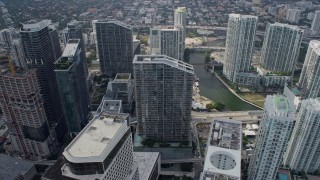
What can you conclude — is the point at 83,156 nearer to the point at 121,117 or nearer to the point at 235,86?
the point at 121,117

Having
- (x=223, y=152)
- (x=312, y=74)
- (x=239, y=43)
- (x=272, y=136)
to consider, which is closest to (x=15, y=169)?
(x=223, y=152)

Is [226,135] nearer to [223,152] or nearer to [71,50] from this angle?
[223,152]

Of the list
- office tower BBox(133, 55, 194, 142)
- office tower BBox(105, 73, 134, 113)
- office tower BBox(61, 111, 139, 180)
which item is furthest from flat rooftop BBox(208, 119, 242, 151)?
office tower BBox(105, 73, 134, 113)

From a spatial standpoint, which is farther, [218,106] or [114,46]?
[114,46]

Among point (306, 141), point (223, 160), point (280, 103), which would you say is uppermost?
point (280, 103)

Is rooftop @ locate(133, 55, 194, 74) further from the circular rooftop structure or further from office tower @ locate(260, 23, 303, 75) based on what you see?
office tower @ locate(260, 23, 303, 75)

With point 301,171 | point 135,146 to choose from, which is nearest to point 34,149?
point 135,146

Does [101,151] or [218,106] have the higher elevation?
[101,151]
